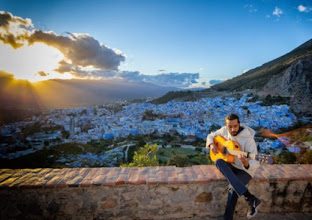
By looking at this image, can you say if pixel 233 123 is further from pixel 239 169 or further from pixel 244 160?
pixel 239 169

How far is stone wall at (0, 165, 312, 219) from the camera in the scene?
5.28ft

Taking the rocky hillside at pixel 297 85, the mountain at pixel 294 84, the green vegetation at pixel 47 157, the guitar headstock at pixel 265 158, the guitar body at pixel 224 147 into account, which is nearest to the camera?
the guitar headstock at pixel 265 158

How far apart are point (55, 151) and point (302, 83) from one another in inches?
1619

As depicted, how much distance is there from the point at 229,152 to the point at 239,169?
192 mm

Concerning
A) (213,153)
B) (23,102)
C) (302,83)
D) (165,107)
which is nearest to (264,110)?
(302,83)

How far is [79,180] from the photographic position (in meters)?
1.66

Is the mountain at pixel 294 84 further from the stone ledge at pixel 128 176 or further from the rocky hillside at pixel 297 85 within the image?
the stone ledge at pixel 128 176

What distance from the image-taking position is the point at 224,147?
183 centimetres

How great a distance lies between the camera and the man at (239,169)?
1.56 metres

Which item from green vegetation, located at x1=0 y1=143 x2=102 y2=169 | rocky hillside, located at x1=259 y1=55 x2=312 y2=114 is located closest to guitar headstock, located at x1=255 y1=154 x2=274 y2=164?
green vegetation, located at x1=0 y1=143 x2=102 y2=169

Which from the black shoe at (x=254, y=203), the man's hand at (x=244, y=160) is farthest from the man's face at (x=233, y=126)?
the black shoe at (x=254, y=203)

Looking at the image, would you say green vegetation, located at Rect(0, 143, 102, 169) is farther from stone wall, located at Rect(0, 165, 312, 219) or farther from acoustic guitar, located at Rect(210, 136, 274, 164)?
acoustic guitar, located at Rect(210, 136, 274, 164)

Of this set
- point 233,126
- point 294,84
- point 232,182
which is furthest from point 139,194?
point 294,84

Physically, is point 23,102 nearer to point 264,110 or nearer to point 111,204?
point 111,204
